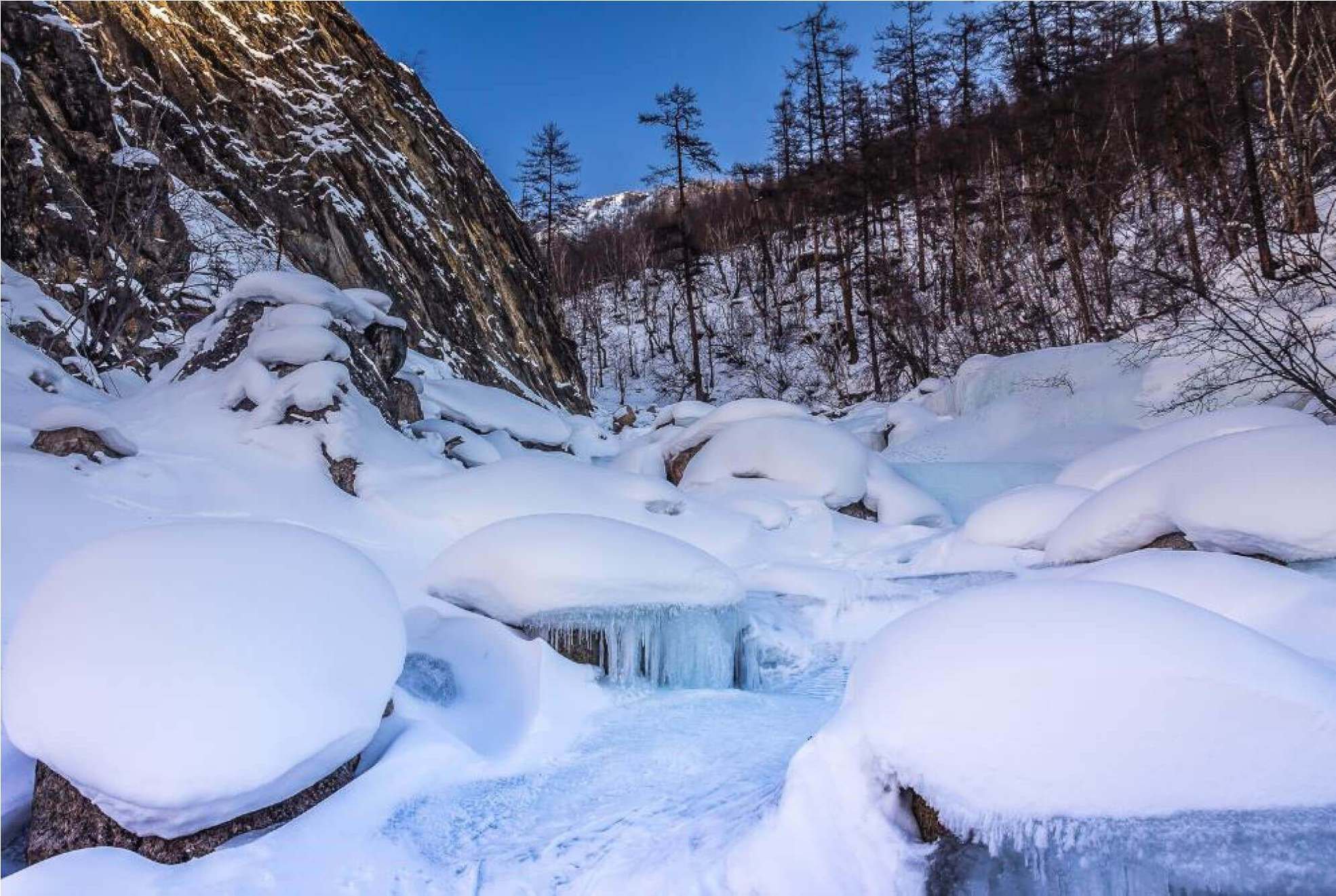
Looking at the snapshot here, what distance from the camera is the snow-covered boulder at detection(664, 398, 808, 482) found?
27.8 ft

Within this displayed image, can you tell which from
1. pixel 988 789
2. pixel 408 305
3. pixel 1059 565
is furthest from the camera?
pixel 408 305

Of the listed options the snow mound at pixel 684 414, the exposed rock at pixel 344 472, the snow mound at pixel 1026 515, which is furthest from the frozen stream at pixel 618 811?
the snow mound at pixel 684 414

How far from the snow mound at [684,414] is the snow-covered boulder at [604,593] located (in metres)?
6.75

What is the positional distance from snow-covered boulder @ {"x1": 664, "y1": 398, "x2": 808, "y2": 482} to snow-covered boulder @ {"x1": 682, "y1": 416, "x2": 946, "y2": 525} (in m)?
0.53

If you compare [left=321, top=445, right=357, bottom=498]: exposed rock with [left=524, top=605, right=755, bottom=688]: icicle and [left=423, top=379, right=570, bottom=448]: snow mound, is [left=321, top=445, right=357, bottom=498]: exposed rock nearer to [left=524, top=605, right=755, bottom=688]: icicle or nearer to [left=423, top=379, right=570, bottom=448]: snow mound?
[left=423, top=379, right=570, bottom=448]: snow mound

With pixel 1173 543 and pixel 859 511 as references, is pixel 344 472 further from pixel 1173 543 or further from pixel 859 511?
pixel 1173 543

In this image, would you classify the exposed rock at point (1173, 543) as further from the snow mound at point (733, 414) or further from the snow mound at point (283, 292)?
the snow mound at point (283, 292)

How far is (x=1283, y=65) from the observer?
12.3m

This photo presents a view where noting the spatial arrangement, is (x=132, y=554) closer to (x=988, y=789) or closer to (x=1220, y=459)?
(x=988, y=789)

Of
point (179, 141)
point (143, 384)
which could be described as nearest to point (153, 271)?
point (143, 384)

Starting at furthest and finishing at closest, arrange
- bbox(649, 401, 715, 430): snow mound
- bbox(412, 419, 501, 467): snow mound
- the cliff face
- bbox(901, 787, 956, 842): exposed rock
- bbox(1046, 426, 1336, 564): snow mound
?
1. bbox(649, 401, 715, 430): snow mound
2. the cliff face
3. bbox(412, 419, 501, 467): snow mound
4. bbox(1046, 426, 1336, 564): snow mound
5. bbox(901, 787, 956, 842): exposed rock

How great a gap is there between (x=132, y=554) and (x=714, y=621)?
2.54 m

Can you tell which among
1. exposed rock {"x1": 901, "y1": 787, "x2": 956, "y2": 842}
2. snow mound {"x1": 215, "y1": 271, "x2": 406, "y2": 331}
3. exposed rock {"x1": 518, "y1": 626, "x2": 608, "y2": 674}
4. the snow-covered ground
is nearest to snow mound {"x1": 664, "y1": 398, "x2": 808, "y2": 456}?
the snow-covered ground

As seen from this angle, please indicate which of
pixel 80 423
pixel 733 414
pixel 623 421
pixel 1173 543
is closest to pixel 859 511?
pixel 733 414
